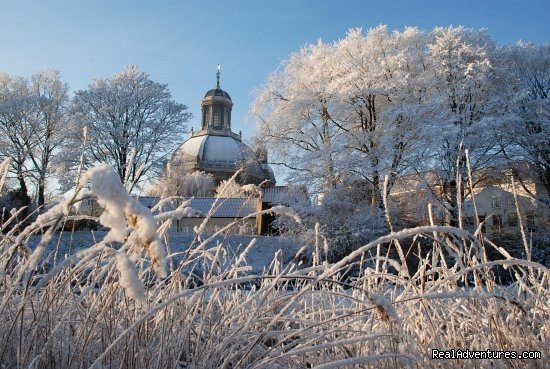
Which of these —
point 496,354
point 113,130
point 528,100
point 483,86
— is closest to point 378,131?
point 483,86

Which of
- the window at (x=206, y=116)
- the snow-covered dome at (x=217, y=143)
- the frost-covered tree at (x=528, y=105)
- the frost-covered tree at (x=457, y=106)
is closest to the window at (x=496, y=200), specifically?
the frost-covered tree at (x=528, y=105)

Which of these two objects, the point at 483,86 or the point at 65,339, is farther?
the point at 483,86

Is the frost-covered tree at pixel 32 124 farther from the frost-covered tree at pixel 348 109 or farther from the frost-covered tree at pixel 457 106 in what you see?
the frost-covered tree at pixel 457 106

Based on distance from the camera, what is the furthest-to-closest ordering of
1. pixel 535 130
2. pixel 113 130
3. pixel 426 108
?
pixel 113 130 → pixel 535 130 → pixel 426 108

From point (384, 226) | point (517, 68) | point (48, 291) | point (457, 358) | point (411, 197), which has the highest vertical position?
point (517, 68)

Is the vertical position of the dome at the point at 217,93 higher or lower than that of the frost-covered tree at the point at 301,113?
higher

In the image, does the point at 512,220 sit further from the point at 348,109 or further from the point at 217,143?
the point at 217,143

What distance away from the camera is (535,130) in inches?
693

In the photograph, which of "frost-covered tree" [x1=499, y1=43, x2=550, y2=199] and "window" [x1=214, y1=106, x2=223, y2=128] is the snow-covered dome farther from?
"frost-covered tree" [x1=499, y1=43, x2=550, y2=199]

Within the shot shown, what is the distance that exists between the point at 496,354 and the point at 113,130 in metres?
22.9

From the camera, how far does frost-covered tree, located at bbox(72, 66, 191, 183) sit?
2250cm

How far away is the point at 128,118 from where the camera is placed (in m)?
23.2

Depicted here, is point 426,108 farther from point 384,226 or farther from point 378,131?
point 384,226

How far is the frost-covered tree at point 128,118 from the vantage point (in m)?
22.5
